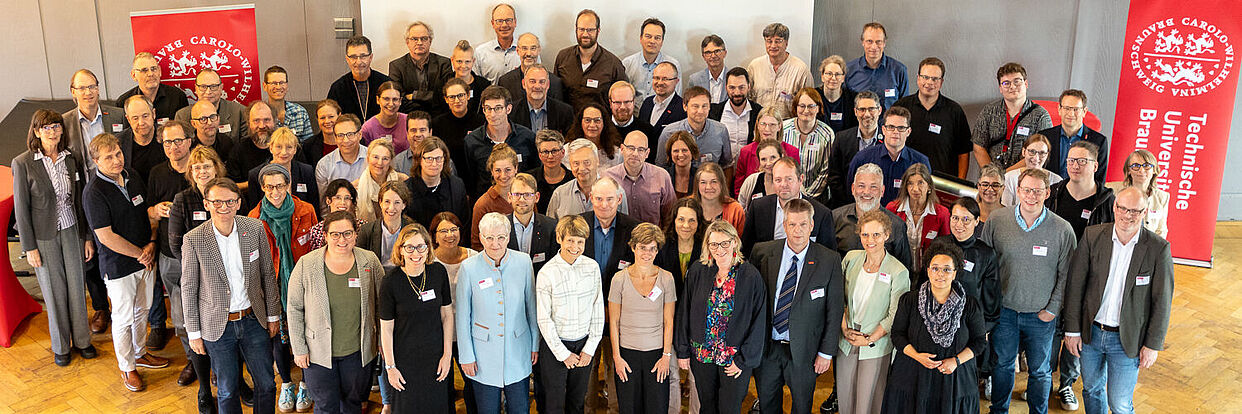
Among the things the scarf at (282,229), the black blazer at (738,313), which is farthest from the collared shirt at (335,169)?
the black blazer at (738,313)

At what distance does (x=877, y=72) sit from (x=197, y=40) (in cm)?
547

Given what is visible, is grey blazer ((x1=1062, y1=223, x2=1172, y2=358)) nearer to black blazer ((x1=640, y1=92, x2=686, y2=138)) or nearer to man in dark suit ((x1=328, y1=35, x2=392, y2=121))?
black blazer ((x1=640, y1=92, x2=686, y2=138))

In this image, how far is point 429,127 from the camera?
5820 mm

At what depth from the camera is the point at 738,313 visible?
4.50 m

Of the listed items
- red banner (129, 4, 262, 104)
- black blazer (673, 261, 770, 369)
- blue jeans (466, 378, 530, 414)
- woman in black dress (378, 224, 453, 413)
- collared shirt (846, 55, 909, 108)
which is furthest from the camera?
red banner (129, 4, 262, 104)

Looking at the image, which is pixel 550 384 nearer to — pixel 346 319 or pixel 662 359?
pixel 662 359

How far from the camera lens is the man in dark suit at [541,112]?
647 cm

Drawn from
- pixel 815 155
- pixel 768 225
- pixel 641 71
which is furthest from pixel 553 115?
pixel 768 225

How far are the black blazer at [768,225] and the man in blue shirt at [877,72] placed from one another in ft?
7.47

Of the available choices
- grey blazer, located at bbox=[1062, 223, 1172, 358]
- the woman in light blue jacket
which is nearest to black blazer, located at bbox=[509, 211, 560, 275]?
the woman in light blue jacket

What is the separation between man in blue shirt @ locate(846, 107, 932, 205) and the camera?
5598 millimetres

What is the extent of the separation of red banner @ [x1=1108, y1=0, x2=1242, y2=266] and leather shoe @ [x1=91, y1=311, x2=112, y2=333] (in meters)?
7.55

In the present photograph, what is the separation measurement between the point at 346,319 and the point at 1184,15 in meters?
6.48

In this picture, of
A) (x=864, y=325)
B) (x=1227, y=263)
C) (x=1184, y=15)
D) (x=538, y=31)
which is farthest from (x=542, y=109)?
(x=1227, y=263)
